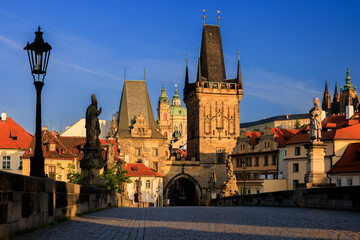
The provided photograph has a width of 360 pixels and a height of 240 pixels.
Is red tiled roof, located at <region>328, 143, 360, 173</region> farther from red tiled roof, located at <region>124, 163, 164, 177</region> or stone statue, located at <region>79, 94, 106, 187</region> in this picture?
red tiled roof, located at <region>124, 163, 164, 177</region>

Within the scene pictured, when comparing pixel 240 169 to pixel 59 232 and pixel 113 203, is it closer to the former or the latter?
pixel 113 203

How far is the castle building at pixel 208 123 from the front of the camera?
4003 inches

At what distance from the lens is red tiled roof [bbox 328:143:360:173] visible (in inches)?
2095

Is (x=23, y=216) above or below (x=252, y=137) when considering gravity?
below

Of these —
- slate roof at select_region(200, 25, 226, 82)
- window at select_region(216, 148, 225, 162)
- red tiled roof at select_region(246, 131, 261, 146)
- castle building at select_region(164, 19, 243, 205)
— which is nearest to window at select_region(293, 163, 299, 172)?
red tiled roof at select_region(246, 131, 261, 146)

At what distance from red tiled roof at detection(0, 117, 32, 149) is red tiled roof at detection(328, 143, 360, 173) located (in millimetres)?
33247

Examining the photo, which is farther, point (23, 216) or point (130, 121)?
point (130, 121)

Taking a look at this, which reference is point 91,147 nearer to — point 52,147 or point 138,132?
point 52,147

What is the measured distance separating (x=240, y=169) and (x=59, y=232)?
265 ft

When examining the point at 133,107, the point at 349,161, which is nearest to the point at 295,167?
the point at 349,161

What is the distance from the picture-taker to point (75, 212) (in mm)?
14695

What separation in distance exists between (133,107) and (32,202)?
9586cm

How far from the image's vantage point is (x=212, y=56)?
367 ft

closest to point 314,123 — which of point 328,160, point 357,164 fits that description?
point 357,164
